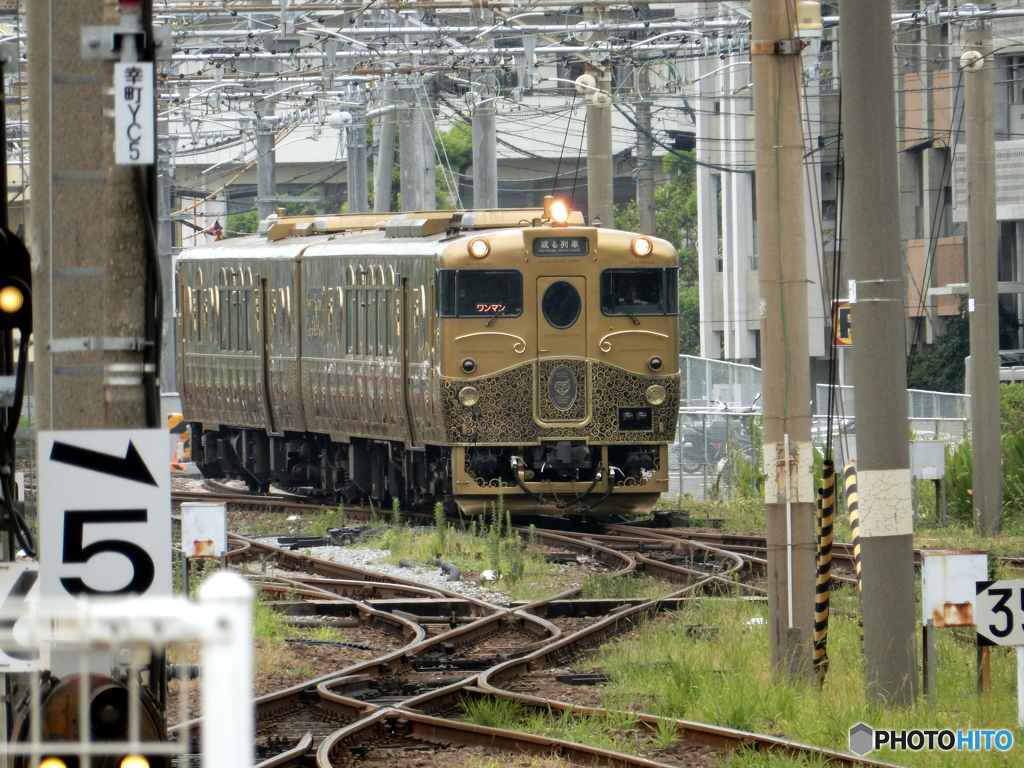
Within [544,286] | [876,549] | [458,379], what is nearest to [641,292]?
[544,286]

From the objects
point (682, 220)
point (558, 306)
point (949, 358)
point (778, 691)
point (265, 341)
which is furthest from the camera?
point (682, 220)

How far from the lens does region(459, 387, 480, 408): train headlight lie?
19.6 m

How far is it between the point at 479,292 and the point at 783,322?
954 centimetres

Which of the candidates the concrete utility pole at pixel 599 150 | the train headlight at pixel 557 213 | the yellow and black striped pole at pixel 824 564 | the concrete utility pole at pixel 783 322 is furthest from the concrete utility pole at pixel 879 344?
the concrete utility pole at pixel 599 150

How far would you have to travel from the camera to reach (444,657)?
1187 cm

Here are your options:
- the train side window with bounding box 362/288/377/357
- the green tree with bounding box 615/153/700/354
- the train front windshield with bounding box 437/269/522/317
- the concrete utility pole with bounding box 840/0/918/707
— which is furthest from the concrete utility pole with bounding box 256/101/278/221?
the green tree with bounding box 615/153/700/354

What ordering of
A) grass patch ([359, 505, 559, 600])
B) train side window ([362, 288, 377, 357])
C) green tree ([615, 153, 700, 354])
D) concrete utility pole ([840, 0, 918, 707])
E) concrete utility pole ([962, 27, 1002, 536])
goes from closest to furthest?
1. concrete utility pole ([840, 0, 918, 707])
2. grass patch ([359, 505, 559, 600])
3. concrete utility pole ([962, 27, 1002, 536])
4. train side window ([362, 288, 377, 357])
5. green tree ([615, 153, 700, 354])

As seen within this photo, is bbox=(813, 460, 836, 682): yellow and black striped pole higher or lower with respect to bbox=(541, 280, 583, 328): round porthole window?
lower

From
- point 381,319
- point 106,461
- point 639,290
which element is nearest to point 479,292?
point 639,290

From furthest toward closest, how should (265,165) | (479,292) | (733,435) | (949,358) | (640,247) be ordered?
(949,358) → (265,165) → (733,435) → (640,247) → (479,292)

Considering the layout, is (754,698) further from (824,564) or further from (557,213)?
(557,213)

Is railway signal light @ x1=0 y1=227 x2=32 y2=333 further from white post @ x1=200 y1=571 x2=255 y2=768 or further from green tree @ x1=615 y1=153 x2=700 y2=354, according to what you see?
green tree @ x1=615 y1=153 x2=700 y2=354

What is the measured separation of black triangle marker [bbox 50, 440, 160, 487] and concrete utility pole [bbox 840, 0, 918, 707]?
477cm

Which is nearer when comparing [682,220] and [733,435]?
[733,435]
